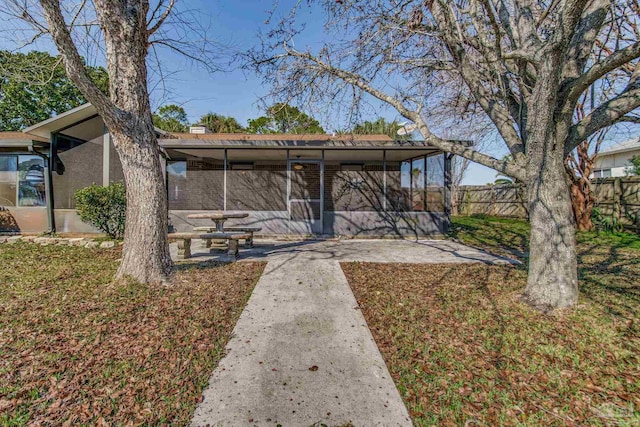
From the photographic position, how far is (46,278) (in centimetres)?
450

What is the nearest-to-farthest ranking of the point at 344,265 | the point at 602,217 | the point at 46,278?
the point at 46,278
the point at 344,265
the point at 602,217

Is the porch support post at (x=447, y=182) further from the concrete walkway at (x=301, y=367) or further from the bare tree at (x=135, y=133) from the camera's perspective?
the bare tree at (x=135, y=133)

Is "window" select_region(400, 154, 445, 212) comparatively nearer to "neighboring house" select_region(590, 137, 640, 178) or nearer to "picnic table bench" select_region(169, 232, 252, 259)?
"picnic table bench" select_region(169, 232, 252, 259)

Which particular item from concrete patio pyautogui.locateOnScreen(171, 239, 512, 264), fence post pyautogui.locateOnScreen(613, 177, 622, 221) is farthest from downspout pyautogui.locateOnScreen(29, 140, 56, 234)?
fence post pyautogui.locateOnScreen(613, 177, 622, 221)

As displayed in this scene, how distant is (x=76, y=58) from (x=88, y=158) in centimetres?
722

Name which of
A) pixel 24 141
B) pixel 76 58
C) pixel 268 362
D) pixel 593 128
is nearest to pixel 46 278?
pixel 76 58

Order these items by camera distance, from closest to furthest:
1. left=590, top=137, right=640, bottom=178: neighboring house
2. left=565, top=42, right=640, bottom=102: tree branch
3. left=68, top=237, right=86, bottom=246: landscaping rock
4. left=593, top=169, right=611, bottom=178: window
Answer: left=565, top=42, right=640, bottom=102: tree branch
left=68, top=237, right=86, bottom=246: landscaping rock
left=590, top=137, right=640, bottom=178: neighboring house
left=593, top=169, right=611, bottom=178: window

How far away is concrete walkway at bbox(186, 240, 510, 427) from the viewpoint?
1932mm

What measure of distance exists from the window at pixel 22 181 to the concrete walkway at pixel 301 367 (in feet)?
30.0

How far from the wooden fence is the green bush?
1528cm

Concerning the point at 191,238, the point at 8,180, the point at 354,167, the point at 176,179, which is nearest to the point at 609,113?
the point at 191,238

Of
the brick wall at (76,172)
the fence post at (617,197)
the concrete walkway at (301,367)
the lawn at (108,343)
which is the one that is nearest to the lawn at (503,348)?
the concrete walkway at (301,367)

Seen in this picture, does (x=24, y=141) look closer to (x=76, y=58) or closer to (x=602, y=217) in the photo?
(x=76, y=58)

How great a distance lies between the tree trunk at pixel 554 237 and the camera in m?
3.44
